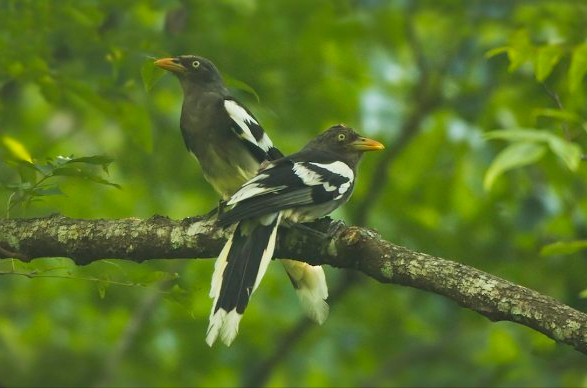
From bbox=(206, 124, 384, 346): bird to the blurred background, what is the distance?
191 centimetres

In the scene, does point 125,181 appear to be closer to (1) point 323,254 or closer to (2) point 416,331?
(2) point 416,331

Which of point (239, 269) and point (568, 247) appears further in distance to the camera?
point (239, 269)

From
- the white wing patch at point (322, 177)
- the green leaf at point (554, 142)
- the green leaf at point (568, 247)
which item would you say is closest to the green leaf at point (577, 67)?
the green leaf at point (554, 142)

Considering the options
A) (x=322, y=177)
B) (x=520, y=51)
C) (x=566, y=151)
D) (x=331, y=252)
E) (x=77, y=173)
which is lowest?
(x=322, y=177)

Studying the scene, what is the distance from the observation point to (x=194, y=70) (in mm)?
6891

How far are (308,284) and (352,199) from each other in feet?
15.9

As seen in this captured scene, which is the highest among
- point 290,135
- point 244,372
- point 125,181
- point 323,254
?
point 323,254

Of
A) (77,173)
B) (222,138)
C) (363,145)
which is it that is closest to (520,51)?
(363,145)

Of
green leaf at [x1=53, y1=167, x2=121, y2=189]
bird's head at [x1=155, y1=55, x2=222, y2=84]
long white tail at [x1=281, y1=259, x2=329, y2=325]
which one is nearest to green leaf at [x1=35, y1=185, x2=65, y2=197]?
green leaf at [x1=53, y1=167, x2=121, y2=189]

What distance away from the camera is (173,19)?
25.8ft

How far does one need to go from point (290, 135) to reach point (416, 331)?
2.55 m

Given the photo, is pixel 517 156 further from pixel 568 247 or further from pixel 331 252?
pixel 331 252

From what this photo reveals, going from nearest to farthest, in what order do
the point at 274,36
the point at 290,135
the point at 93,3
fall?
the point at 93,3
the point at 274,36
the point at 290,135

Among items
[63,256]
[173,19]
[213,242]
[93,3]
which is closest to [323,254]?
[213,242]
